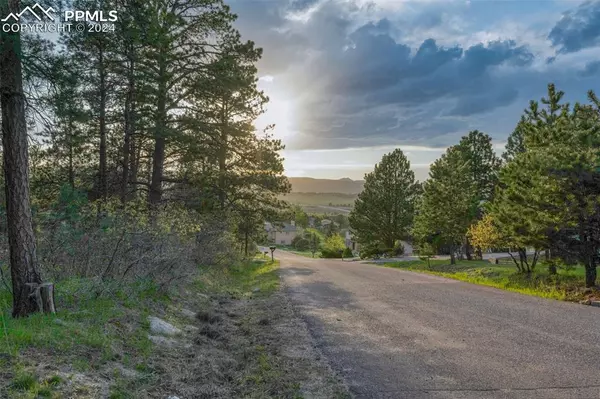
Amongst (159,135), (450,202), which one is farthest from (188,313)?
(450,202)

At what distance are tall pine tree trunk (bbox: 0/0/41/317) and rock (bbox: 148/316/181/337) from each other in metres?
1.82

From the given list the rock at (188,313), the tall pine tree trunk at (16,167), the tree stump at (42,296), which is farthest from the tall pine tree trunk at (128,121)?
the tree stump at (42,296)

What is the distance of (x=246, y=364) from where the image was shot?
5.96 meters

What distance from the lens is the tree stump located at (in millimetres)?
6027

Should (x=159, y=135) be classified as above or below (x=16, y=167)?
above

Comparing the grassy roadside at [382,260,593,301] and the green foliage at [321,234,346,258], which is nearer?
the grassy roadside at [382,260,593,301]

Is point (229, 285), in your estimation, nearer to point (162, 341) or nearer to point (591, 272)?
point (162, 341)

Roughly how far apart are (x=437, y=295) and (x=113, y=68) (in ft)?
47.1

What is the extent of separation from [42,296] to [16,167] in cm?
198

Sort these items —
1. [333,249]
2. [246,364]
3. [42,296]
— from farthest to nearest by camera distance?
[333,249] → [42,296] → [246,364]

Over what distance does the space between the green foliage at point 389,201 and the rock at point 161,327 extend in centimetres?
3974

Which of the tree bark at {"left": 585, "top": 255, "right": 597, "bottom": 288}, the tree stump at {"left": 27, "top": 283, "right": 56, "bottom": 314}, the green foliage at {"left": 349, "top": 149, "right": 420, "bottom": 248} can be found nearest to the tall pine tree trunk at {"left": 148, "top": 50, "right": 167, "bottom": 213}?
the tree stump at {"left": 27, "top": 283, "right": 56, "bottom": 314}

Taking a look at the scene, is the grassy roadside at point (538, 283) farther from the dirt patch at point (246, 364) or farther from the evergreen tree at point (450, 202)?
the dirt patch at point (246, 364)

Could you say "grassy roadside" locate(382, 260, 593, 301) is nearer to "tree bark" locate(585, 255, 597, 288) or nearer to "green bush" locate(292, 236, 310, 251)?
"tree bark" locate(585, 255, 597, 288)
